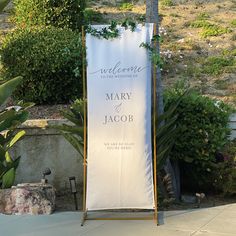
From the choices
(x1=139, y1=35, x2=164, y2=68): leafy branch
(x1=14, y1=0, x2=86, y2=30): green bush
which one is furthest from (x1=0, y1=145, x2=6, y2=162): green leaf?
(x1=14, y1=0, x2=86, y2=30): green bush

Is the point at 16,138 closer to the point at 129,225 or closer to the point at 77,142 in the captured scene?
the point at 77,142

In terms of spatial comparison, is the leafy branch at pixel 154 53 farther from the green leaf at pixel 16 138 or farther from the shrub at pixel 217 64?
the shrub at pixel 217 64

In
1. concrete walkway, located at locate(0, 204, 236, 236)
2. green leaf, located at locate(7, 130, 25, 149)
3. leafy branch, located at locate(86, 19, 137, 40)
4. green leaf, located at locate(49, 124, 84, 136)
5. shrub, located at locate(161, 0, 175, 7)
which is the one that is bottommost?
concrete walkway, located at locate(0, 204, 236, 236)

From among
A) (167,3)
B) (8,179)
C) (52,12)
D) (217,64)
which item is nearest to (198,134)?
(8,179)

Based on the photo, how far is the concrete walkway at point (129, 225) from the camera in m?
6.70

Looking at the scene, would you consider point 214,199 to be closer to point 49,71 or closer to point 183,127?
point 183,127

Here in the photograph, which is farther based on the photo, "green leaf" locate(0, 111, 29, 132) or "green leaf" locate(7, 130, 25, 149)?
"green leaf" locate(7, 130, 25, 149)

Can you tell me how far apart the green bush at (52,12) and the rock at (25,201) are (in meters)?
4.24

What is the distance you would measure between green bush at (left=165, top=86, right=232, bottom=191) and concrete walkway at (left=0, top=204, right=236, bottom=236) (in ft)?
3.22

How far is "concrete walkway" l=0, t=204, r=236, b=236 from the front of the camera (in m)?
6.70

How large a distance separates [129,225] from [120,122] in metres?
1.22

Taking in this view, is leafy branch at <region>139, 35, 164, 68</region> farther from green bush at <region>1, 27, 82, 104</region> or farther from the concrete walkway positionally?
green bush at <region>1, 27, 82, 104</region>

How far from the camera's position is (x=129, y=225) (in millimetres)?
7000

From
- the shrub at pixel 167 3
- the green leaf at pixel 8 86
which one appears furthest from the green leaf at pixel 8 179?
the shrub at pixel 167 3
